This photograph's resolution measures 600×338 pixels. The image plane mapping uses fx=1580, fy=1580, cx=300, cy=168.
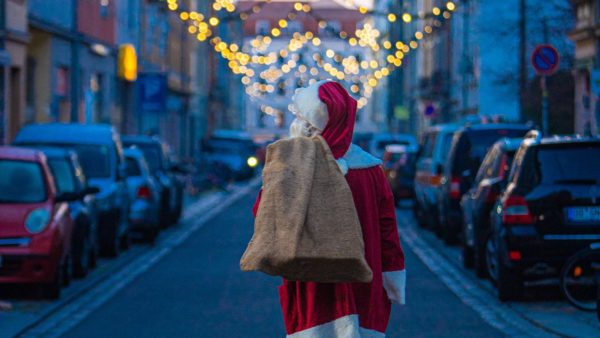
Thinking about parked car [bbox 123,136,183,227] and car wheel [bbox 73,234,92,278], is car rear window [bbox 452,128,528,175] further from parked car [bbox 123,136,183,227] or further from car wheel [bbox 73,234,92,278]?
car wheel [bbox 73,234,92,278]

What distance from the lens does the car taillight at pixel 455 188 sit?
866 inches

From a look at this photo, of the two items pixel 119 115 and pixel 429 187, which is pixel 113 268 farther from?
pixel 119 115

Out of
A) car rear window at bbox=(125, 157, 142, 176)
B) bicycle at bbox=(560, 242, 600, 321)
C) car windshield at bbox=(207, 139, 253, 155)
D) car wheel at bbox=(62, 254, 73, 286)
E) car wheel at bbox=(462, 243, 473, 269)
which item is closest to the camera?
bicycle at bbox=(560, 242, 600, 321)

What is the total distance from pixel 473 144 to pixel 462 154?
9.3 inches

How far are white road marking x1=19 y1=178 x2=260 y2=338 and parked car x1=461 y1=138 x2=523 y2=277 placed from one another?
12.2 ft

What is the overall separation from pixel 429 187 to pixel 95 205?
8.15 metres

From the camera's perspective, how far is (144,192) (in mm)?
23781

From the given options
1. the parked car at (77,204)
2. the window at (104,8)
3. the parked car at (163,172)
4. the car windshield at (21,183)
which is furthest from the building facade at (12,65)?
the car windshield at (21,183)

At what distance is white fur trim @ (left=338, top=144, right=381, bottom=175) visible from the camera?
643 cm

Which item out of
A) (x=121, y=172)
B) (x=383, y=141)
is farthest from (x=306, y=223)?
(x=383, y=141)

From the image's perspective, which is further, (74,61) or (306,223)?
(74,61)

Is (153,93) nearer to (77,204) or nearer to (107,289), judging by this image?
(77,204)

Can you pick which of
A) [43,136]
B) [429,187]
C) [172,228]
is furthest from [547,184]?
[172,228]

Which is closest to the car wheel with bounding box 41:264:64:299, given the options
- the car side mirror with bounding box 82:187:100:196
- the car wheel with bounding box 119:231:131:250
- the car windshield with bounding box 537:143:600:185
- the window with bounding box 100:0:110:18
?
the car side mirror with bounding box 82:187:100:196
